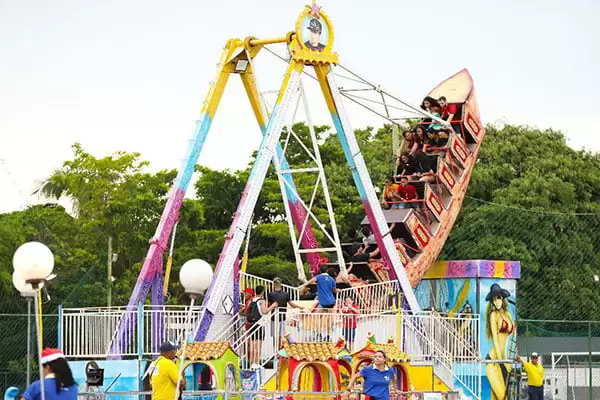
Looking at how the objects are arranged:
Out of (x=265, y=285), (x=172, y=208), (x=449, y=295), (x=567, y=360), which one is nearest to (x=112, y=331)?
(x=172, y=208)

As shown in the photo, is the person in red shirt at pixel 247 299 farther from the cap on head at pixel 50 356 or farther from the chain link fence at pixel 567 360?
the cap on head at pixel 50 356

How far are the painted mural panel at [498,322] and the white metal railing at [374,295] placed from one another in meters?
2.76

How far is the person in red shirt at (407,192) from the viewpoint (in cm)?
3198

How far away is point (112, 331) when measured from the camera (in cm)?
2580

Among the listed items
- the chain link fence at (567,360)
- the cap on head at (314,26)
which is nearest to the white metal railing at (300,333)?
the chain link fence at (567,360)

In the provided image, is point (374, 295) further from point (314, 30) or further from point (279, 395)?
point (279, 395)

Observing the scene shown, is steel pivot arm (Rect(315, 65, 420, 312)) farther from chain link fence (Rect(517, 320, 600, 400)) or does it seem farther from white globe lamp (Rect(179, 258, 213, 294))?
white globe lamp (Rect(179, 258, 213, 294))

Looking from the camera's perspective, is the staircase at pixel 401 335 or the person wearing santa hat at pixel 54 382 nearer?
the person wearing santa hat at pixel 54 382

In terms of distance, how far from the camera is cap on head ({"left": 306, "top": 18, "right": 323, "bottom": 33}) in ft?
92.9

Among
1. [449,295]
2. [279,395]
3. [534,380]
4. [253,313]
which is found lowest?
[279,395]

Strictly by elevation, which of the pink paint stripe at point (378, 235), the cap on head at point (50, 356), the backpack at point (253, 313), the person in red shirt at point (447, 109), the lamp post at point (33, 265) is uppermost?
the person in red shirt at point (447, 109)

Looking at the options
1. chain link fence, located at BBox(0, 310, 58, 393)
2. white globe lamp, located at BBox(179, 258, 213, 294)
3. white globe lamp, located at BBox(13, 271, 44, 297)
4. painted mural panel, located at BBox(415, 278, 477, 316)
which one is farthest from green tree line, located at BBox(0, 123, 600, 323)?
white globe lamp, located at BBox(13, 271, 44, 297)

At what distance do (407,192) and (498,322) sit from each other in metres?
3.66

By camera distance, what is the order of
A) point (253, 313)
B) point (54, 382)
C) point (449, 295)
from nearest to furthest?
point (54, 382) → point (253, 313) → point (449, 295)
